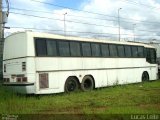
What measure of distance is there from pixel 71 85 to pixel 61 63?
1.43m

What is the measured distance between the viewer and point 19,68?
16172 mm

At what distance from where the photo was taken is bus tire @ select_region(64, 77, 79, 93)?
17688 millimetres

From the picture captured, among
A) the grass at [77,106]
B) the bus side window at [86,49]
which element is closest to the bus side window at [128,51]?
the bus side window at [86,49]

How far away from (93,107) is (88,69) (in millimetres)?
6741

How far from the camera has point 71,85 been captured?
1808 cm

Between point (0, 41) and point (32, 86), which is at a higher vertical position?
point (0, 41)

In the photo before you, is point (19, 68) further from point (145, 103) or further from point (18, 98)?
point (145, 103)

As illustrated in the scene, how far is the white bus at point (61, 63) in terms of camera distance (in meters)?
15.9

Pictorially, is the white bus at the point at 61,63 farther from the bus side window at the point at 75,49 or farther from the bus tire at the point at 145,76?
the bus tire at the point at 145,76

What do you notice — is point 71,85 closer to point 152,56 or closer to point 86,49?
point 86,49

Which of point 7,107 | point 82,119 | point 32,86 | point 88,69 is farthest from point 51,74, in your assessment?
point 82,119

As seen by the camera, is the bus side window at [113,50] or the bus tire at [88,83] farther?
the bus side window at [113,50]

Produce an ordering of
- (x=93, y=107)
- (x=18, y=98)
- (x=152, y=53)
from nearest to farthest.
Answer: (x=93, y=107) < (x=18, y=98) < (x=152, y=53)

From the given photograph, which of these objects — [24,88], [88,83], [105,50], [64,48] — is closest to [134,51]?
[105,50]
